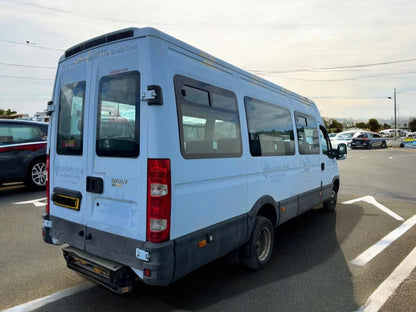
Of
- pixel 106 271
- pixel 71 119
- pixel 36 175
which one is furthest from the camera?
pixel 36 175

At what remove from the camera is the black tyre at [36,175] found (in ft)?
26.7

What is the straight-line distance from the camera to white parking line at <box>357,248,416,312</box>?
3059mm

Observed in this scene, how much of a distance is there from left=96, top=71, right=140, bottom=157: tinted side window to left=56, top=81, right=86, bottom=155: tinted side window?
317mm

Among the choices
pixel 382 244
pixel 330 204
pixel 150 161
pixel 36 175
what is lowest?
pixel 382 244

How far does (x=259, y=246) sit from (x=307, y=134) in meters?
2.43

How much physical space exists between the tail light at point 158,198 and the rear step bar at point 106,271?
462 millimetres

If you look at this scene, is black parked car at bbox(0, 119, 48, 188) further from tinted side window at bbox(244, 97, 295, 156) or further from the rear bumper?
tinted side window at bbox(244, 97, 295, 156)

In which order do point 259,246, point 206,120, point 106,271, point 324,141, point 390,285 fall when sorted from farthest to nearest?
point 324,141, point 259,246, point 390,285, point 206,120, point 106,271

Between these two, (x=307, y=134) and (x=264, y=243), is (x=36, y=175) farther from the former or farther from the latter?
(x=307, y=134)

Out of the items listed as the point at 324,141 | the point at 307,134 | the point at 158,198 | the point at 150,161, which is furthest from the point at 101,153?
the point at 324,141

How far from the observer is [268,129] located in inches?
164

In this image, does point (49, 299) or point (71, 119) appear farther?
point (71, 119)

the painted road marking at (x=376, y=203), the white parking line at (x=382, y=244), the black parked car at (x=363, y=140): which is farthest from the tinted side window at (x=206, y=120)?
the black parked car at (x=363, y=140)

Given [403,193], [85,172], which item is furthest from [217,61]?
[403,193]
